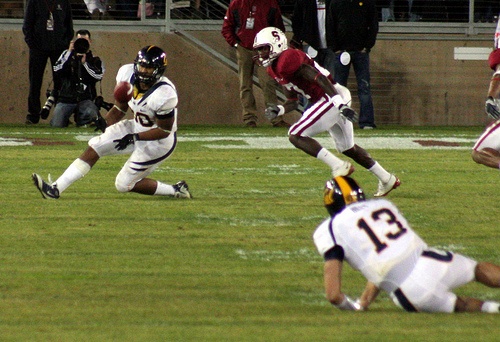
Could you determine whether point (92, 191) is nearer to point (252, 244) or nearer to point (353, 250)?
point (252, 244)

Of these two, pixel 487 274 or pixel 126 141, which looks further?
pixel 126 141

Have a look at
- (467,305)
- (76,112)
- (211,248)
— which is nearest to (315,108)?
(211,248)

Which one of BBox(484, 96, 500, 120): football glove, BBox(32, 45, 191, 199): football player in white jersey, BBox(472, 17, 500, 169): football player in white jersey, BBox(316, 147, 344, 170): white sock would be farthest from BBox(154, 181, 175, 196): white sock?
BBox(484, 96, 500, 120): football glove

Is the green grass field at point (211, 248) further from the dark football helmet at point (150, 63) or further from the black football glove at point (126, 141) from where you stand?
the dark football helmet at point (150, 63)

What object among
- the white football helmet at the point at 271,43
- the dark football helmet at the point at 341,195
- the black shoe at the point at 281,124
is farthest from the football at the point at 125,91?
the black shoe at the point at 281,124

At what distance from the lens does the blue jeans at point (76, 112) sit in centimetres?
1594

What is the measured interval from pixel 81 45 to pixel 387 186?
6.94m

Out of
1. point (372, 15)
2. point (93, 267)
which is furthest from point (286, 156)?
point (93, 267)

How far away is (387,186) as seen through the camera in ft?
32.5

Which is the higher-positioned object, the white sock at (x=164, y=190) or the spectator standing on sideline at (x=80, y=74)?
the white sock at (x=164, y=190)

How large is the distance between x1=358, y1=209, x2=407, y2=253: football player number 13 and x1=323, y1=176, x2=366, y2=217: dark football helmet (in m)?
0.22

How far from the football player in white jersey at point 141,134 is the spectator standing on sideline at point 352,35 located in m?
6.52

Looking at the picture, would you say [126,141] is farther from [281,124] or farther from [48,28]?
[281,124]

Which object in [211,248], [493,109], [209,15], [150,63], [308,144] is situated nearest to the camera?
[211,248]
